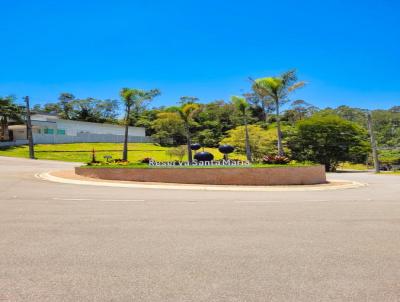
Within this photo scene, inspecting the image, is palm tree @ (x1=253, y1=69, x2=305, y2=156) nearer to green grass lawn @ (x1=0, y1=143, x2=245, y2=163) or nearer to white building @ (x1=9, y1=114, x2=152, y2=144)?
green grass lawn @ (x1=0, y1=143, x2=245, y2=163)

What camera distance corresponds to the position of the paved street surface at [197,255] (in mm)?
4340

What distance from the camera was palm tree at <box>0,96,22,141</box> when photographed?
196ft

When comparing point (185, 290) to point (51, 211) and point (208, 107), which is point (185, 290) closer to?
point (51, 211)

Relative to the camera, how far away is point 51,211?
33.3 ft

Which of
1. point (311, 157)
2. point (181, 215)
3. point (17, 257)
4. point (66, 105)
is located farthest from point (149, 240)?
point (66, 105)

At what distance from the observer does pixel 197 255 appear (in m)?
5.80

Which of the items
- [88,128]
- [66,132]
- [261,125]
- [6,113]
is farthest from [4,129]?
[261,125]

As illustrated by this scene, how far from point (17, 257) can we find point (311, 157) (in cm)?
4696

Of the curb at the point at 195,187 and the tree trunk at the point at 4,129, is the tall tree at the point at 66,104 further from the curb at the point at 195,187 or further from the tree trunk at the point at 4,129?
the curb at the point at 195,187

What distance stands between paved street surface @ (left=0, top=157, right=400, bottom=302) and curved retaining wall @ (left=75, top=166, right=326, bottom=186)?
10327 millimetres

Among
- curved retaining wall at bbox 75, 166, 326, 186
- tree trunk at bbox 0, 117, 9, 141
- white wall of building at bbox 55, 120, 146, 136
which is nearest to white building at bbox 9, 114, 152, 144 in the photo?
white wall of building at bbox 55, 120, 146, 136

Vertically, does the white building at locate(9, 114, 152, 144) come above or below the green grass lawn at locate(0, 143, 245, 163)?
above

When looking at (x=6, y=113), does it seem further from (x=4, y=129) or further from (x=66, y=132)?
(x=66, y=132)

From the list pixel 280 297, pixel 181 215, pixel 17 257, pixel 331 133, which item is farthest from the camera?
pixel 331 133
